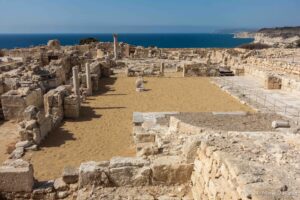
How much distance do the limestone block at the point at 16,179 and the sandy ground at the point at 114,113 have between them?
1638mm

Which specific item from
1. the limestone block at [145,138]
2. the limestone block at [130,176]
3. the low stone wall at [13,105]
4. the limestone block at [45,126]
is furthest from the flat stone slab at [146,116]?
the limestone block at [130,176]

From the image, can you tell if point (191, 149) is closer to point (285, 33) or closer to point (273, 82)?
point (273, 82)

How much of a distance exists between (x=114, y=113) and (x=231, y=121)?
564cm

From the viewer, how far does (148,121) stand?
1149 cm

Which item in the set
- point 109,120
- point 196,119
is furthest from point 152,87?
point 196,119

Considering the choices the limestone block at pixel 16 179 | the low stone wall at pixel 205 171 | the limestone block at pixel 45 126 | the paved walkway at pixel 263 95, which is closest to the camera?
the low stone wall at pixel 205 171

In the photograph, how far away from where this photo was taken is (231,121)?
10398 mm

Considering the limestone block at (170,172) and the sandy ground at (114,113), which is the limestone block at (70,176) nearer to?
the limestone block at (170,172)

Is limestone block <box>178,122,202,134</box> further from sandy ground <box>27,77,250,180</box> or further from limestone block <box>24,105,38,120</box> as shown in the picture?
limestone block <box>24,105,38,120</box>

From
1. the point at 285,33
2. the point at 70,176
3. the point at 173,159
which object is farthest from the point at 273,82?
the point at 285,33

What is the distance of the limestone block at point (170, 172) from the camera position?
19.6ft

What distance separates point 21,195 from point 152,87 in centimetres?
1397

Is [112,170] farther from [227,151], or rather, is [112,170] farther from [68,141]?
[68,141]

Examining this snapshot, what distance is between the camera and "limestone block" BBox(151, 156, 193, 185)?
19.6 feet
